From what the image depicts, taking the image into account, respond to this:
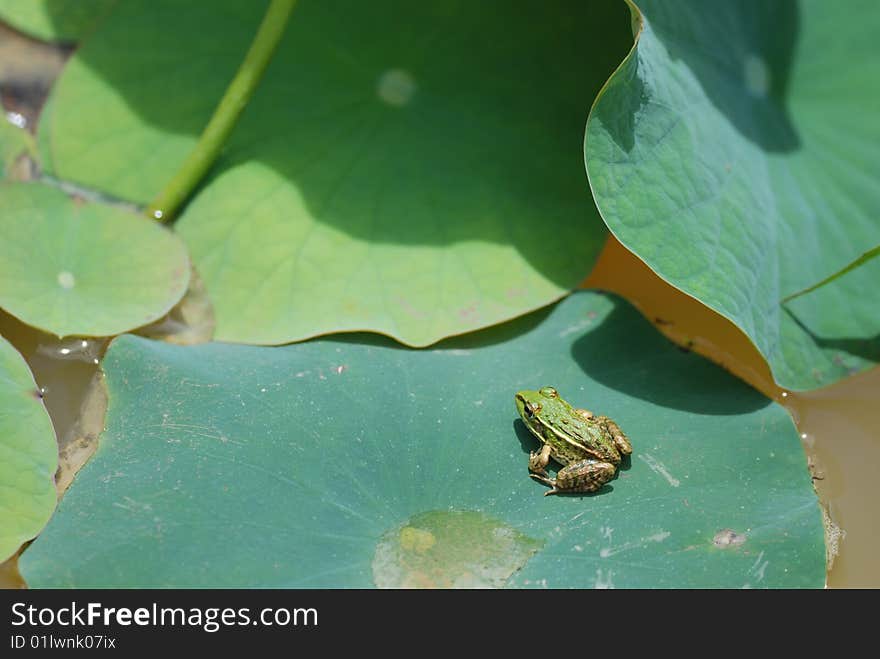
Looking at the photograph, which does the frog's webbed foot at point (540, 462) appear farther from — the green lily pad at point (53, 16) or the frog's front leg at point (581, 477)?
the green lily pad at point (53, 16)

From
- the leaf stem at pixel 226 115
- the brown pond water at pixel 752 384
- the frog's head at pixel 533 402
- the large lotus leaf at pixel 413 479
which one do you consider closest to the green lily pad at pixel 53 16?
the leaf stem at pixel 226 115

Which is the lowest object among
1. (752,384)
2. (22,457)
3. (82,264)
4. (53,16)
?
(22,457)

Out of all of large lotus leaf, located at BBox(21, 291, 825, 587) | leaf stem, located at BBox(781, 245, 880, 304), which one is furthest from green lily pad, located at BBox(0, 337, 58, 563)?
leaf stem, located at BBox(781, 245, 880, 304)

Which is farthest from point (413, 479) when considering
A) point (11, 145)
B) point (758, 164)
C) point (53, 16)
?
point (53, 16)

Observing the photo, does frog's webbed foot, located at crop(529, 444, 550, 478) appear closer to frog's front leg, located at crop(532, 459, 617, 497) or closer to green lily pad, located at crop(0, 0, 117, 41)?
frog's front leg, located at crop(532, 459, 617, 497)

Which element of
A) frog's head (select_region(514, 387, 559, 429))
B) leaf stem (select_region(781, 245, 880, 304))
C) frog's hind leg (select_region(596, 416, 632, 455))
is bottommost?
frog's head (select_region(514, 387, 559, 429))

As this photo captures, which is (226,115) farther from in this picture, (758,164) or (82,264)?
(758,164)
